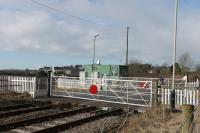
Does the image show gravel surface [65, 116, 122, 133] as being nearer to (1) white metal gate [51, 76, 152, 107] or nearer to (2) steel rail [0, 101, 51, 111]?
(2) steel rail [0, 101, 51, 111]

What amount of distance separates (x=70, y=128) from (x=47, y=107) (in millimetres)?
7239

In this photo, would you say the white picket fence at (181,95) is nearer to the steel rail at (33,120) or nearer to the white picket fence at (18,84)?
the steel rail at (33,120)

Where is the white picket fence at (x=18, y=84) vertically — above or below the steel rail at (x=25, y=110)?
above

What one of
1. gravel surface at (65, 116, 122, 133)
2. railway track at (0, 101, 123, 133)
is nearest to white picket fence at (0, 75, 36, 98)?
railway track at (0, 101, 123, 133)

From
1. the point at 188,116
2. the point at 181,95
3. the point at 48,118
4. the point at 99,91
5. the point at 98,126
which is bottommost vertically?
the point at 98,126

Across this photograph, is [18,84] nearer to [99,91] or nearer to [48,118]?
[99,91]

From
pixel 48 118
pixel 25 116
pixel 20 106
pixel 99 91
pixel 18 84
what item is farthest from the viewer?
pixel 99 91

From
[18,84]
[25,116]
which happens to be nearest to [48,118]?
[25,116]

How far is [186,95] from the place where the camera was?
74.8 ft

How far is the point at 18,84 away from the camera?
30281mm

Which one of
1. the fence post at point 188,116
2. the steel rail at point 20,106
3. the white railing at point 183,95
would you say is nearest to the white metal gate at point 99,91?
the white railing at point 183,95

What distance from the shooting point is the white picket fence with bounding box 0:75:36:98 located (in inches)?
1136

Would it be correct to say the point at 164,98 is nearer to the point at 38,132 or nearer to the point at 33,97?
the point at 33,97

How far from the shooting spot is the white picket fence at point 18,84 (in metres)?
28.9
